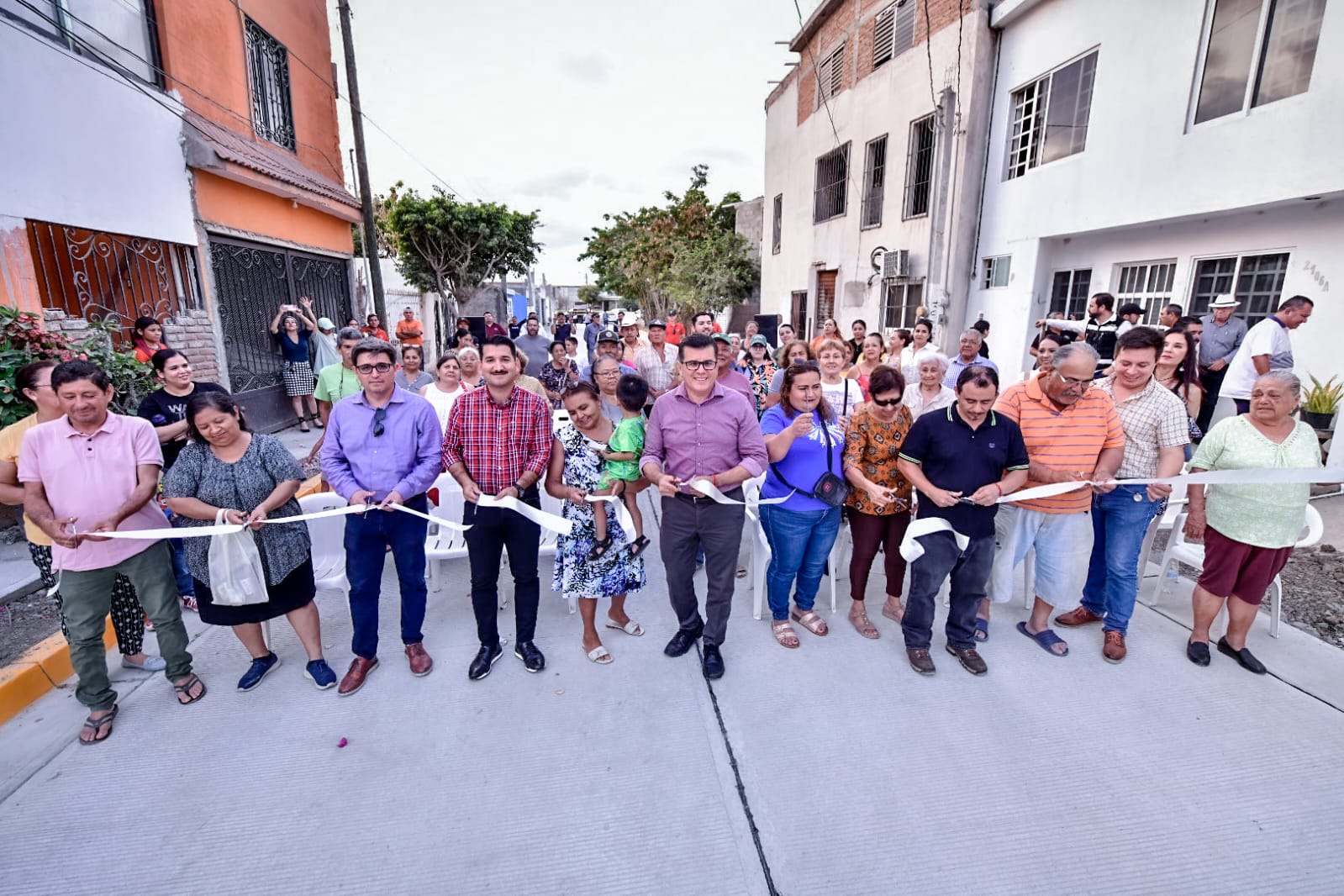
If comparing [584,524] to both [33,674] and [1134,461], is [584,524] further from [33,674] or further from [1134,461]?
[1134,461]

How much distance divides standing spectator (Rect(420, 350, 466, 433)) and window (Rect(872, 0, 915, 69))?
11.6 metres

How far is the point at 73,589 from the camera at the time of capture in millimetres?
2748

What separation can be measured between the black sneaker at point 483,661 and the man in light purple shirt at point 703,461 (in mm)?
1079

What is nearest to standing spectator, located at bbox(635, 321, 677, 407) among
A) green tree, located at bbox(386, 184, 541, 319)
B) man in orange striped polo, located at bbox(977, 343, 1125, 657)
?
man in orange striped polo, located at bbox(977, 343, 1125, 657)

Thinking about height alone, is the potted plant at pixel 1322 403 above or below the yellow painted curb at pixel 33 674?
above

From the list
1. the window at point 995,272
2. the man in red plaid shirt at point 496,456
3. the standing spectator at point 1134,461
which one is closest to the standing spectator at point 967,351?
the standing spectator at point 1134,461

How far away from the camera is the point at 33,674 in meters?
3.01

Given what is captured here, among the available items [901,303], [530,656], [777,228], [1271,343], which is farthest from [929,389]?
[777,228]

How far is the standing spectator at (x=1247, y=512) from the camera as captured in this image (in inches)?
117

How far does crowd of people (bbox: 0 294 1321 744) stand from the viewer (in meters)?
2.79

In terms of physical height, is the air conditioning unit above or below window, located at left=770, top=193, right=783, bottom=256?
below

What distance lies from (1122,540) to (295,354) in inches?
372

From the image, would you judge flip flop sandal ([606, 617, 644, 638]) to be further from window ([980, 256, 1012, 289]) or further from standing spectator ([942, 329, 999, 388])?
window ([980, 256, 1012, 289])

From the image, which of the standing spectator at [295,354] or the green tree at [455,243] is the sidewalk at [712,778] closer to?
the standing spectator at [295,354]
